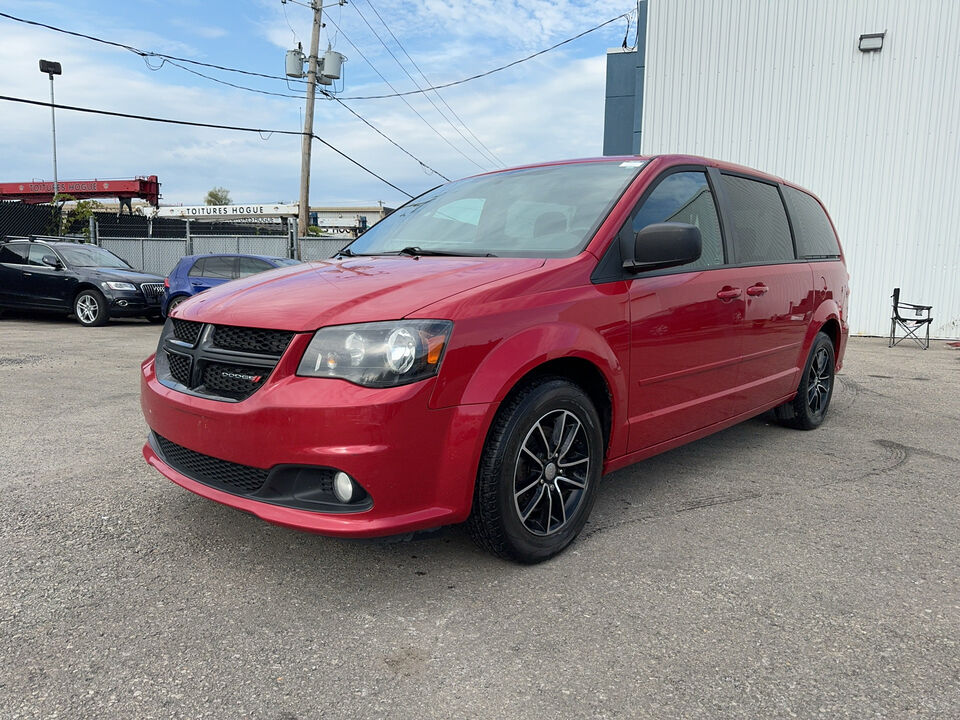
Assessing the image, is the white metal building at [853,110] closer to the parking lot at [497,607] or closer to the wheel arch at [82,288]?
the parking lot at [497,607]

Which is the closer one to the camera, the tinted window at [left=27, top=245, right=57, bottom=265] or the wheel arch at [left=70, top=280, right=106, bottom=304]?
the wheel arch at [left=70, top=280, right=106, bottom=304]

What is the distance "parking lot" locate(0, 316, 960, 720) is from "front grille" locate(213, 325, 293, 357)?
83cm

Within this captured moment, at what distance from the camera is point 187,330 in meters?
2.72

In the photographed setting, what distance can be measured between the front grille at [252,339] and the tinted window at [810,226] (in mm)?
3474

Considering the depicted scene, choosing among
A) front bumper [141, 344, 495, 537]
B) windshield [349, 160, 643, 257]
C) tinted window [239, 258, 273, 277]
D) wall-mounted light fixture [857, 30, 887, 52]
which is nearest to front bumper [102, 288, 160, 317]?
tinted window [239, 258, 273, 277]

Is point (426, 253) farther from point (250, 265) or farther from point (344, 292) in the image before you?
point (250, 265)

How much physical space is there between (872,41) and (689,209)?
39.6ft

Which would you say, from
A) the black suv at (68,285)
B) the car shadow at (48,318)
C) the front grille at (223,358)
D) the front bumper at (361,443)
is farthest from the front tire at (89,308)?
the front bumper at (361,443)

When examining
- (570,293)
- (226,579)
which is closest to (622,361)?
(570,293)

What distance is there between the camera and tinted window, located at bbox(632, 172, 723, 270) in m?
3.26

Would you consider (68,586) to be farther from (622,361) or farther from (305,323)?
(622,361)

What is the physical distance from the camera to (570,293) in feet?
8.86

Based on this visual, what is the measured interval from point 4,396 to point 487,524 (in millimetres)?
4977

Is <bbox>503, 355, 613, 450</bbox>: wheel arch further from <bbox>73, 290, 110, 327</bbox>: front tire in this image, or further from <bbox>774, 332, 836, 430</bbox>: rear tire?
<bbox>73, 290, 110, 327</bbox>: front tire
